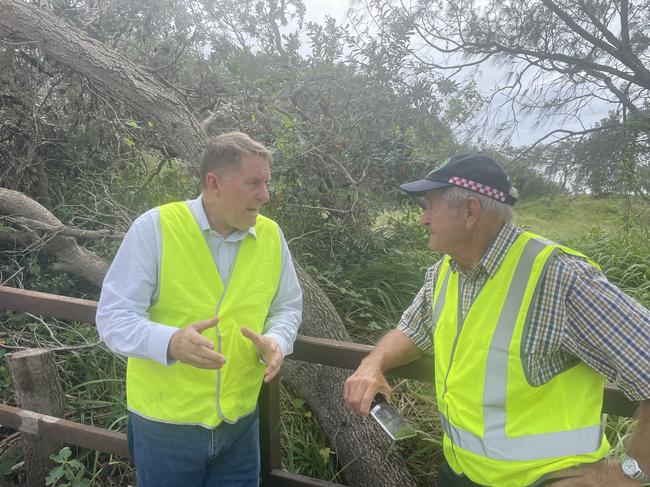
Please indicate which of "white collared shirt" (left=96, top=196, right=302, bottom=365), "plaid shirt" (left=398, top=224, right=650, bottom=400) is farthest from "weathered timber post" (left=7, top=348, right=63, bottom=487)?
"plaid shirt" (left=398, top=224, right=650, bottom=400)

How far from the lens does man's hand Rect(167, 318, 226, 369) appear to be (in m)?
1.56

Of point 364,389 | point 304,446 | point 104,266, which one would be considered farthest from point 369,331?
point 364,389

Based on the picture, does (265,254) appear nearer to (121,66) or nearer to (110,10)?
(121,66)

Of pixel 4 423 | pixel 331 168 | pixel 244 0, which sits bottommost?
pixel 4 423

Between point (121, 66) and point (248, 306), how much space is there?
2.95 meters

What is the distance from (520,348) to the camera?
4.84 feet

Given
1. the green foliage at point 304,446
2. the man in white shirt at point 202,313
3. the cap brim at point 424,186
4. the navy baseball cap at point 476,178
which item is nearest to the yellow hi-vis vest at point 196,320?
the man in white shirt at point 202,313

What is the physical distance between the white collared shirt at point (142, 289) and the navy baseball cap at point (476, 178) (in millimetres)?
713

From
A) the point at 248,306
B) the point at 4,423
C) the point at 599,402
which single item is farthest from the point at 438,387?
the point at 4,423

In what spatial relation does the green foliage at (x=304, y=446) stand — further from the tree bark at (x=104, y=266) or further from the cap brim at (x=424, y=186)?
the cap brim at (x=424, y=186)

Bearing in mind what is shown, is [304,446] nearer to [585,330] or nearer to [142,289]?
[142,289]

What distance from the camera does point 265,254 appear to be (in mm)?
1926

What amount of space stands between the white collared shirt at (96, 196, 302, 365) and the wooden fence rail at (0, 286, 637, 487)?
0.26 meters

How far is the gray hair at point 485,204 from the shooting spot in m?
1.66
